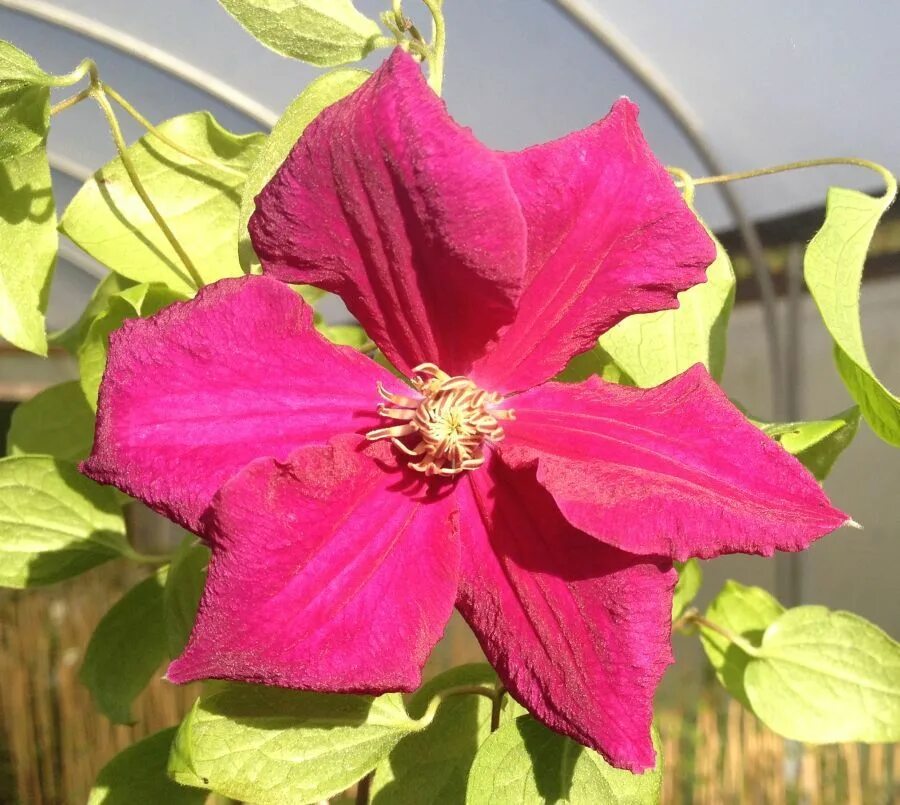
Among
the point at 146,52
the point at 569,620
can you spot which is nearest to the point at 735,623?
the point at 569,620

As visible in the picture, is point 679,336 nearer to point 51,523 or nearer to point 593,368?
point 593,368

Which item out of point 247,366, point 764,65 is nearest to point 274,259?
point 247,366

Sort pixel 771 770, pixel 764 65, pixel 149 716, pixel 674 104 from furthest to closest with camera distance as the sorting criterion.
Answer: pixel 149 716 < pixel 771 770 < pixel 674 104 < pixel 764 65

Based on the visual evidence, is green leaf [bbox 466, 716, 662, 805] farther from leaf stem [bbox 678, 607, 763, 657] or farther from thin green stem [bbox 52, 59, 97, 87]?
thin green stem [bbox 52, 59, 97, 87]

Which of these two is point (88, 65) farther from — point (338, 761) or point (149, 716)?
point (149, 716)

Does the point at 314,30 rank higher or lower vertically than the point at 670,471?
higher
